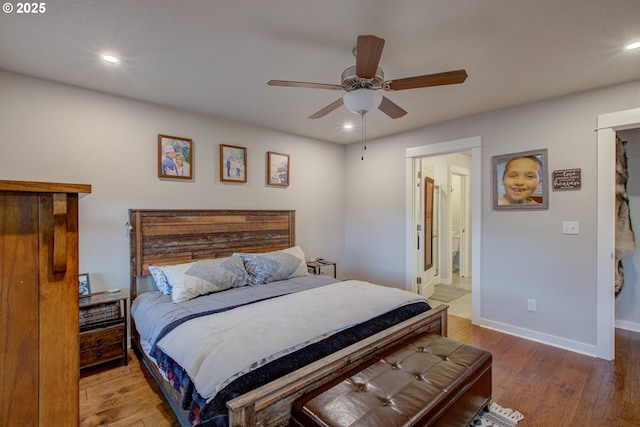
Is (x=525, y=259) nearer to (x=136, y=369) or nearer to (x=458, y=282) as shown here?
(x=458, y=282)

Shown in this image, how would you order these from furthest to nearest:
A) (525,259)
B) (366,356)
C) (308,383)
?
(525,259) → (366,356) → (308,383)

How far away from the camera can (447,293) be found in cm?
494

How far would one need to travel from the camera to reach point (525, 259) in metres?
3.19

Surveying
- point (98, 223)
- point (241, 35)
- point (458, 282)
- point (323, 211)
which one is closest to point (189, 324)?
point (98, 223)

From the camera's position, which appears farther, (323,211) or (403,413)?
(323,211)

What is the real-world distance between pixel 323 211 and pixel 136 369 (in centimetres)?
300

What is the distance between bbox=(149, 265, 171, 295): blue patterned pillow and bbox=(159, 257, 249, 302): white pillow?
53 mm

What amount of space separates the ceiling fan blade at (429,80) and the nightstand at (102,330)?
2773 mm

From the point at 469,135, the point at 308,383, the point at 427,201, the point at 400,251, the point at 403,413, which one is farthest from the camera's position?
the point at 427,201

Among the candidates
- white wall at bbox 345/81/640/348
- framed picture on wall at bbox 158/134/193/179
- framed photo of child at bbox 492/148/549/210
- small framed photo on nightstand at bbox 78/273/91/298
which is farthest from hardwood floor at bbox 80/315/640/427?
framed picture on wall at bbox 158/134/193/179

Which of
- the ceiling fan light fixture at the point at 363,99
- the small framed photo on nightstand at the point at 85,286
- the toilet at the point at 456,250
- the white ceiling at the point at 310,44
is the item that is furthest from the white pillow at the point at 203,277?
the toilet at the point at 456,250

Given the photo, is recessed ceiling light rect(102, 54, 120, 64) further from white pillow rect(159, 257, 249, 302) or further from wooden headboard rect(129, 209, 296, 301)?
white pillow rect(159, 257, 249, 302)

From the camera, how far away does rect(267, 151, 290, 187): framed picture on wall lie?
402cm

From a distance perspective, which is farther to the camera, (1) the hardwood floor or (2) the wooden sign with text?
(2) the wooden sign with text
